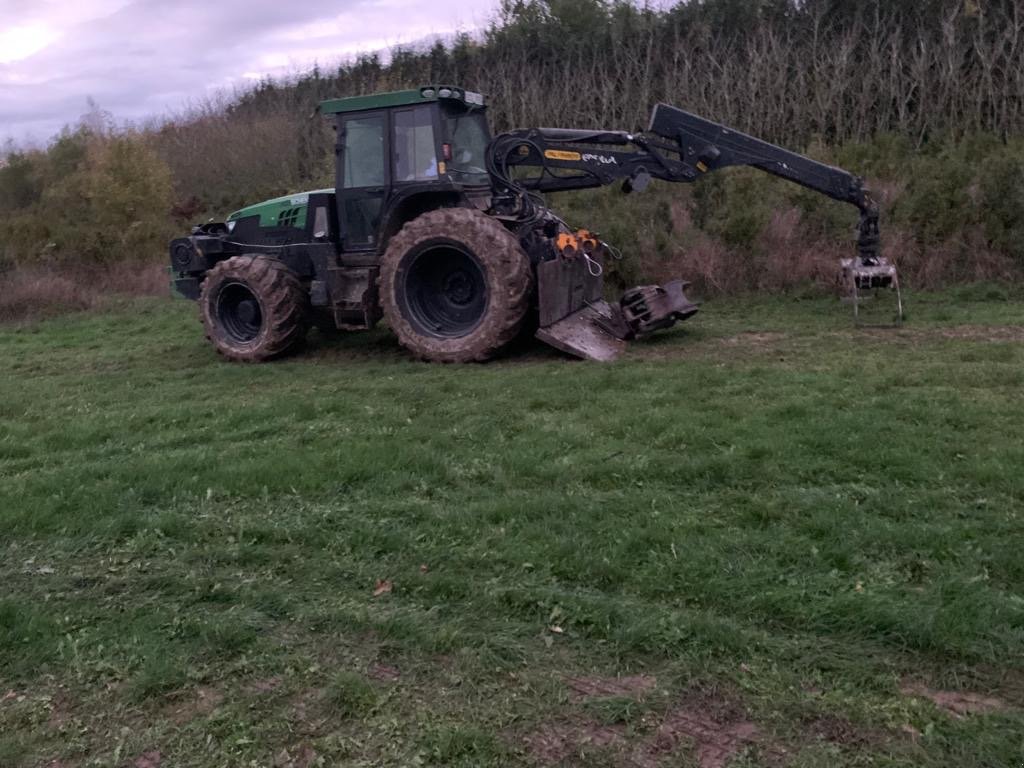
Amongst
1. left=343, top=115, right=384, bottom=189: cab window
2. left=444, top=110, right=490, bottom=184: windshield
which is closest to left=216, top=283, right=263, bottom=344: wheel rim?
left=343, top=115, right=384, bottom=189: cab window

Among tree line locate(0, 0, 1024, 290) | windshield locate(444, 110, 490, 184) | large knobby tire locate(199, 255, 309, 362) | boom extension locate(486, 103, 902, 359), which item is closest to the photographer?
boom extension locate(486, 103, 902, 359)

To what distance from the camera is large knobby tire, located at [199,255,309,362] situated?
10305mm

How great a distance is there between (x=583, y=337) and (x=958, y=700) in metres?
6.40

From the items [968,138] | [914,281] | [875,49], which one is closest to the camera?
[914,281]

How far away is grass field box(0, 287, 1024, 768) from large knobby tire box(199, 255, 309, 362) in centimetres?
253

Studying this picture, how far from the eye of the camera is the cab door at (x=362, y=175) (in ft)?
32.3

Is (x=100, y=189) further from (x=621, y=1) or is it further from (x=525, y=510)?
(x=525, y=510)

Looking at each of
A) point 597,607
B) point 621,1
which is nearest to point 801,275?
point 597,607

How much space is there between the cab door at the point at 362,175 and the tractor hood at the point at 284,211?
46 cm

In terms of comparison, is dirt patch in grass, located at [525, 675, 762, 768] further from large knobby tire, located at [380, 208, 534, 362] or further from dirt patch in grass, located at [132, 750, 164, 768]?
large knobby tire, located at [380, 208, 534, 362]

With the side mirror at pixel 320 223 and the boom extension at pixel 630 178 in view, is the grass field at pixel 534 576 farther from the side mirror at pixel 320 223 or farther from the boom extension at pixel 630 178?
the side mirror at pixel 320 223

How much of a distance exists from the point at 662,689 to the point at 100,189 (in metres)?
22.1

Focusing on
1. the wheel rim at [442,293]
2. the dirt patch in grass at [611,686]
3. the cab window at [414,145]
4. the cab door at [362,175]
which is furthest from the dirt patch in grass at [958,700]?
the cab door at [362,175]

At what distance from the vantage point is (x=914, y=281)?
1296 centimetres
